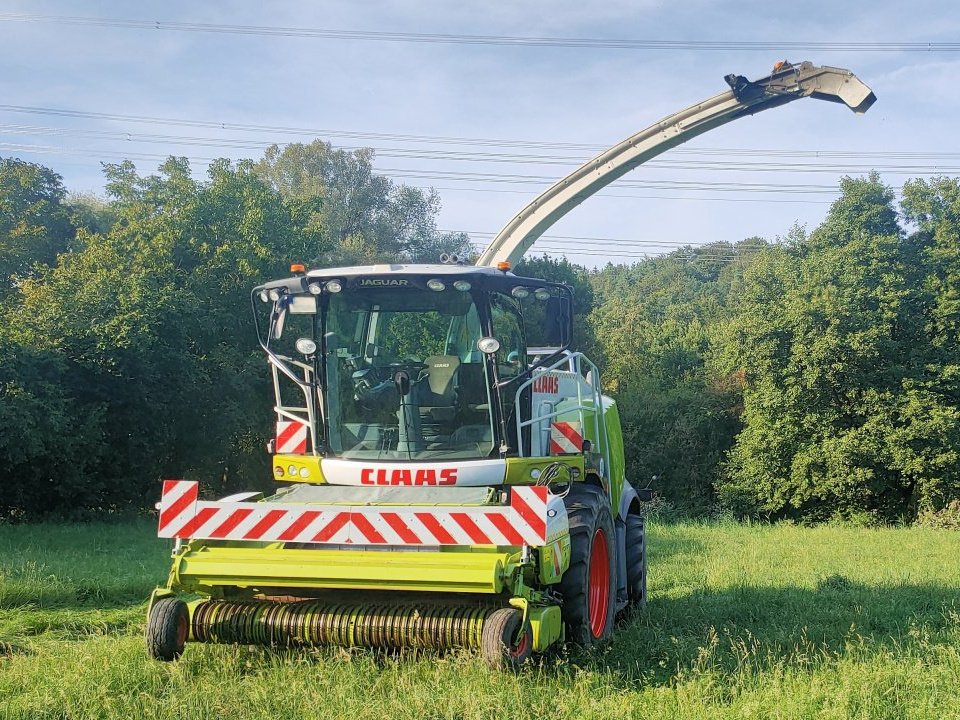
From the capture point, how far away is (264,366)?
26.9 m

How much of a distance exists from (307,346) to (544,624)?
2969 millimetres

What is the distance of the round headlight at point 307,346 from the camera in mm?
7748

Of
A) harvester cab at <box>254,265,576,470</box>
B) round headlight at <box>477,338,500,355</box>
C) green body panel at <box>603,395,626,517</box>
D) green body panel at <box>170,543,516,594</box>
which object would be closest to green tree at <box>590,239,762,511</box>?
green body panel at <box>603,395,626,517</box>

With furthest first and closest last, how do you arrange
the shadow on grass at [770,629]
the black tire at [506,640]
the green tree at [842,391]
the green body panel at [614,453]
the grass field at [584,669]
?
the green tree at [842,391], the green body panel at [614,453], the shadow on grass at [770,629], the black tire at [506,640], the grass field at [584,669]

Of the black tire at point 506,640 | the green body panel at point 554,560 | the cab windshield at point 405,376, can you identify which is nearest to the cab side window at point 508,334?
the cab windshield at point 405,376

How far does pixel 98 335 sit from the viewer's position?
22531mm

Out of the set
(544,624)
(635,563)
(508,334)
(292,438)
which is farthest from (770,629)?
(292,438)

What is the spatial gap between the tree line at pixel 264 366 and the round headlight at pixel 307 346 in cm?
1330

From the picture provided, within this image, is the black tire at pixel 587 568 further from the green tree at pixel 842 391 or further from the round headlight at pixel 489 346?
the green tree at pixel 842 391

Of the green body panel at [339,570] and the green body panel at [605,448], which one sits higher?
the green body panel at [605,448]

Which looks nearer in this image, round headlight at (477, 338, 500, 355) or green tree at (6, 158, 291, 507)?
round headlight at (477, 338, 500, 355)

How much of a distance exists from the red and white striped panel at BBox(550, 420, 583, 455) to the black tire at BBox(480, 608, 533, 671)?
219 centimetres

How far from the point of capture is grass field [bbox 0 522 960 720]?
5.62 metres

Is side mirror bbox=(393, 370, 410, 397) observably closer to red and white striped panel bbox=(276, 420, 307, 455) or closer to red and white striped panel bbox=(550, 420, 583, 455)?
red and white striped panel bbox=(276, 420, 307, 455)
